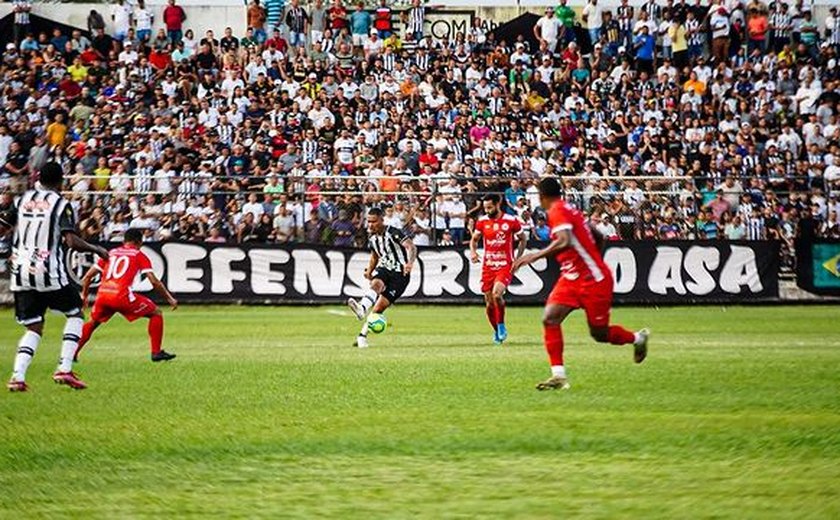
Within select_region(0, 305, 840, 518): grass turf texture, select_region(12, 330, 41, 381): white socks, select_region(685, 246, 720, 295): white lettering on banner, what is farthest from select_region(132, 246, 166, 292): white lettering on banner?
select_region(12, 330, 41, 381): white socks

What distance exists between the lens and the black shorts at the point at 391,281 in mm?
21938

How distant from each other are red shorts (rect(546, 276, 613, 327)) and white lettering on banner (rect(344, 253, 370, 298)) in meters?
17.8

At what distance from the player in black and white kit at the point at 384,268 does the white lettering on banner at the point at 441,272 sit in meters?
9.39

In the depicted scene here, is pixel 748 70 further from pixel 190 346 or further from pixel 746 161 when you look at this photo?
pixel 190 346

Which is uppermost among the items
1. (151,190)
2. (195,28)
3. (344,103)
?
(195,28)

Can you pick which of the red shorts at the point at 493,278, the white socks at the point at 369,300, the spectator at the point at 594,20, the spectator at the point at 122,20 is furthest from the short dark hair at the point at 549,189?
the spectator at the point at 122,20

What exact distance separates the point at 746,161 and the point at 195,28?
16.3 m

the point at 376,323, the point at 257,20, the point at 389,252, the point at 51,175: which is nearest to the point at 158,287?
the point at 376,323

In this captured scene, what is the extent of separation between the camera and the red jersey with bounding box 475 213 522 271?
21938mm

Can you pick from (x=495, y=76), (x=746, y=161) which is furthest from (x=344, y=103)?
(x=746, y=161)

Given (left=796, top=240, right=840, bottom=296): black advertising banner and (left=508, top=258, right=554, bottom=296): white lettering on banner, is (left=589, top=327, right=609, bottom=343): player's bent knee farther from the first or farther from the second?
(left=796, top=240, right=840, bottom=296): black advertising banner

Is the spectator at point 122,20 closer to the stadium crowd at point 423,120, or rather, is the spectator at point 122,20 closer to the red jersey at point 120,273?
the stadium crowd at point 423,120

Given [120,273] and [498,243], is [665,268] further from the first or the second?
[120,273]

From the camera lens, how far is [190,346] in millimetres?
21312
